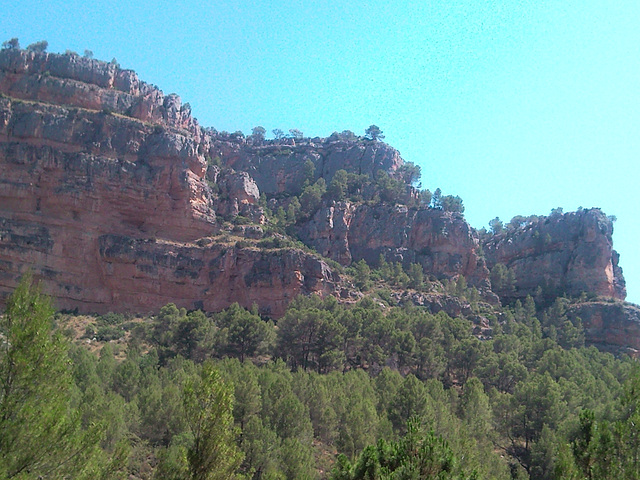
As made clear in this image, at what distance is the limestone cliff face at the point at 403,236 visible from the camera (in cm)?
8650

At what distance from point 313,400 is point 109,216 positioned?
150 feet

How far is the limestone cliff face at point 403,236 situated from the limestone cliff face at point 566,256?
9378 mm

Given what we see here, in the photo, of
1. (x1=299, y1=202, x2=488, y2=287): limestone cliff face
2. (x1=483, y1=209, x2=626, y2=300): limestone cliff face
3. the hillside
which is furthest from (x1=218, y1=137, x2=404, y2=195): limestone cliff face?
(x1=483, y1=209, x2=626, y2=300): limestone cliff face

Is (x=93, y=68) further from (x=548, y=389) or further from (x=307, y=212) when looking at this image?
(x=548, y=389)

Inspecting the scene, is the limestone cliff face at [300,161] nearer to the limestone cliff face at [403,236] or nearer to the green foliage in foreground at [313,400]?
the limestone cliff face at [403,236]

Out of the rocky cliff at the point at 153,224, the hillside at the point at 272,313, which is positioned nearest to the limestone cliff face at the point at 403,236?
the rocky cliff at the point at 153,224

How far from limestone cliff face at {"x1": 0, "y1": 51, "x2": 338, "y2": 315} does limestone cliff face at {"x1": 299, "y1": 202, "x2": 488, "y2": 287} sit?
18220 mm

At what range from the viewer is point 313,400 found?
34.8 meters

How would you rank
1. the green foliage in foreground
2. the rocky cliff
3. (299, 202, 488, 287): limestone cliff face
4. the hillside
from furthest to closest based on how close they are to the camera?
(299, 202, 488, 287): limestone cliff face < the rocky cliff < the hillside < the green foliage in foreground

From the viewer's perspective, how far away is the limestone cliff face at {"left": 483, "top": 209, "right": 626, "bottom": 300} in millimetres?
85062

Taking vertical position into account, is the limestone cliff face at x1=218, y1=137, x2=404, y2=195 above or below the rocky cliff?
above

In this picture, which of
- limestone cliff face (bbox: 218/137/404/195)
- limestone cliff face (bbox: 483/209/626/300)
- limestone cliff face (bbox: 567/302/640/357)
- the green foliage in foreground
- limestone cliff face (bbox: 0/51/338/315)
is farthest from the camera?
limestone cliff face (bbox: 218/137/404/195)

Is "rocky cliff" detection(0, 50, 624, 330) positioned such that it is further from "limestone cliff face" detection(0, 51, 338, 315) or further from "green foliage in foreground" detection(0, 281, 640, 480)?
"green foliage in foreground" detection(0, 281, 640, 480)

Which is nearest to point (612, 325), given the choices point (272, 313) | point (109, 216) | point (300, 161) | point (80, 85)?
point (272, 313)
